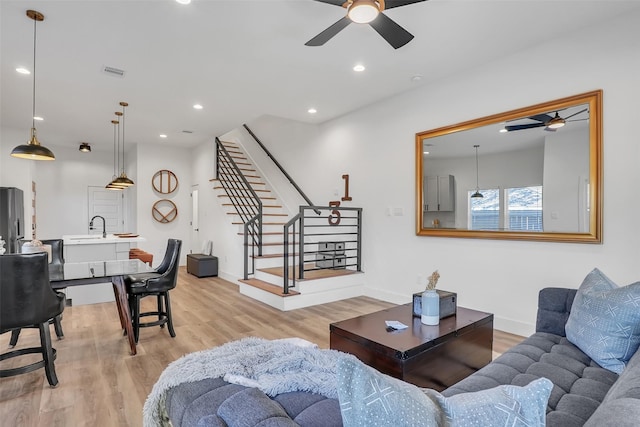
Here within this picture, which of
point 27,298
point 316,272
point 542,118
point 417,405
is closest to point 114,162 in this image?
point 316,272

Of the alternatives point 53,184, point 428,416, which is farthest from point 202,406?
point 53,184

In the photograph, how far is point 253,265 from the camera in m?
5.51

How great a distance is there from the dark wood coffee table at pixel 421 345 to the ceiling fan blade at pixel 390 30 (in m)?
2.12

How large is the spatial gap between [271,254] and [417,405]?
542cm

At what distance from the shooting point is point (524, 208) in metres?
3.45

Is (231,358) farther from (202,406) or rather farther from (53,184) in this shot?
(53,184)

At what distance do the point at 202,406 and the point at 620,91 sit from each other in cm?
377

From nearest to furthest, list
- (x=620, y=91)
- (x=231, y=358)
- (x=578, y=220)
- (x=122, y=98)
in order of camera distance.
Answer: (x=231, y=358), (x=620, y=91), (x=578, y=220), (x=122, y=98)

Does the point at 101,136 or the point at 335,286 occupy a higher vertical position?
the point at 101,136

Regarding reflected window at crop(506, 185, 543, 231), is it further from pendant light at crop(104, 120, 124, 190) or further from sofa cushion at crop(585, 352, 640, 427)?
pendant light at crop(104, 120, 124, 190)

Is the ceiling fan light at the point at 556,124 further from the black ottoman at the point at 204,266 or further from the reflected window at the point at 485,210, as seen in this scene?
the black ottoman at the point at 204,266

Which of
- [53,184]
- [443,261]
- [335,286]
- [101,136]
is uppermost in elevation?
[101,136]

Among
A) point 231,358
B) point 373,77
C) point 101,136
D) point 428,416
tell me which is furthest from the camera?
point 101,136

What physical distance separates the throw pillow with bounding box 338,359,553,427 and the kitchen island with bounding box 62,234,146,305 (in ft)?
16.9
